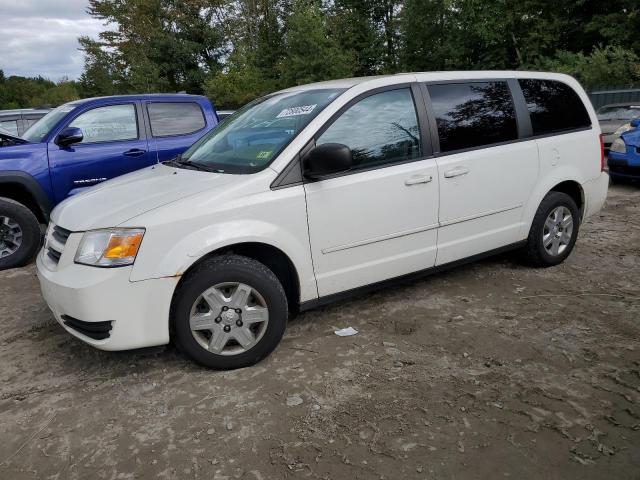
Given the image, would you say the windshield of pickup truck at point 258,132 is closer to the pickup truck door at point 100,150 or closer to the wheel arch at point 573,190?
the pickup truck door at point 100,150

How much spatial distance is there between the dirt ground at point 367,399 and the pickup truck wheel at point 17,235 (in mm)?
1416

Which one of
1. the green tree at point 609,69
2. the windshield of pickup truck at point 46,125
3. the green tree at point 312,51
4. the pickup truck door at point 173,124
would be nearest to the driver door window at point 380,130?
the pickup truck door at point 173,124

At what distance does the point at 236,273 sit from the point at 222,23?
40.2m

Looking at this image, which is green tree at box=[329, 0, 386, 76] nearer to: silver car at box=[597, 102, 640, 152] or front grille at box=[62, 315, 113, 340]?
silver car at box=[597, 102, 640, 152]

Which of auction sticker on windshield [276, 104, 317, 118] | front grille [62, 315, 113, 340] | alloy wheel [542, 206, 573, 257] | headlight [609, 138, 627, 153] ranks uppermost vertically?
auction sticker on windshield [276, 104, 317, 118]

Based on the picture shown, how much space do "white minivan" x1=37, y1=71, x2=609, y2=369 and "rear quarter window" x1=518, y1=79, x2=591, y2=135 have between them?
18 mm

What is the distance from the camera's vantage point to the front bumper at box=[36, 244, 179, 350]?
2.82 m

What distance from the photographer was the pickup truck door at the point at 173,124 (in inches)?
237

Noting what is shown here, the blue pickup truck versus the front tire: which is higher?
the blue pickup truck

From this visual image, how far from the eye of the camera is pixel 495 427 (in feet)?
8.28

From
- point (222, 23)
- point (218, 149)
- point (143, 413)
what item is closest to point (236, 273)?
point (143, 413)

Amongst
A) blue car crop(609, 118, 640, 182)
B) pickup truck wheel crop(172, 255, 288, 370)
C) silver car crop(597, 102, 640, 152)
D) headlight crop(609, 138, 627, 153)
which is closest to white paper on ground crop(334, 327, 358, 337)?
pickup truck wheel crop(172, 255, 288, 370)

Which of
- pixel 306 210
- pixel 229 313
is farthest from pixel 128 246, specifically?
pixel 306 210

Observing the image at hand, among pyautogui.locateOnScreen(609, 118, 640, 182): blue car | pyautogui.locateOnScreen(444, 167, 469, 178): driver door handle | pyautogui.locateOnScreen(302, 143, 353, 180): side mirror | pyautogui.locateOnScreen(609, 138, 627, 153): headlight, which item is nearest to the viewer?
pyautogui.locateOnScreen(302, 143, 353, 180): side mirror
